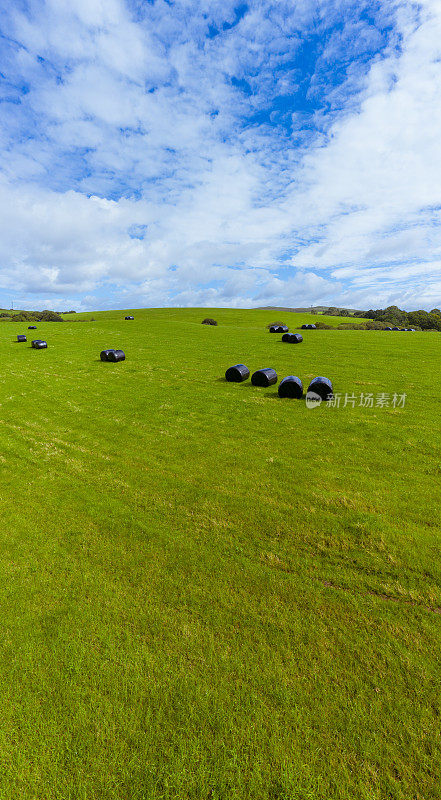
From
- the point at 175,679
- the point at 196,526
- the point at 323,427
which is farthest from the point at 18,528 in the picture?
the point at 323,427

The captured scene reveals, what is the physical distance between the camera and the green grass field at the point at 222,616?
3980 mm

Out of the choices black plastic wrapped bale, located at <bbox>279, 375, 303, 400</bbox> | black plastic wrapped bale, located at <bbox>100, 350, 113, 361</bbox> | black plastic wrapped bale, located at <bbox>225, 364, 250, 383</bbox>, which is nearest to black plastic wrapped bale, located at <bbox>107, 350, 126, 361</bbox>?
black plastic wrapped bale, located at <bbox>100, 350, 113, 361</bbox>

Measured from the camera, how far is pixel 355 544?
7.43m

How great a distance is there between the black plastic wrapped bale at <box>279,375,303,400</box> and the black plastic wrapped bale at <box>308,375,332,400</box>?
80cm

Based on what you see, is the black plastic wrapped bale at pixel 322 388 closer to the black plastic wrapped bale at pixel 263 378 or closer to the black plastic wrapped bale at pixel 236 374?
the black plastic wrapped bale at pixel 263 378

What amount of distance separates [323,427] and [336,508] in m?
6.19

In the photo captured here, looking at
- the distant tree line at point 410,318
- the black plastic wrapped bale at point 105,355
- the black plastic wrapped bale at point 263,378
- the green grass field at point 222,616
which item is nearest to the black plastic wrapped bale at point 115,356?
the black plastic wrapped bale at point 105,355

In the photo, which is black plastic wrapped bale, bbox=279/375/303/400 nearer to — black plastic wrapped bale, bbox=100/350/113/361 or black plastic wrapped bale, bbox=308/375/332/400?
black plastic wrapped bale, bbox=308/375/332/400

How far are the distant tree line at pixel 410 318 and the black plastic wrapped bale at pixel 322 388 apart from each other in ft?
267

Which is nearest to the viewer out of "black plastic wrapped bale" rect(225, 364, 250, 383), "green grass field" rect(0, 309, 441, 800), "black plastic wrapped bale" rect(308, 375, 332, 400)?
"green grass field" rect(0, 309, 441, 800)

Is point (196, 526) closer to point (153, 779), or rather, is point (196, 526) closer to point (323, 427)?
point (153, 779)

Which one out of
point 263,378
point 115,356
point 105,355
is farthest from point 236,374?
point 105,355

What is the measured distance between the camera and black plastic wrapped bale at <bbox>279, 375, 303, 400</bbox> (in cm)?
1836

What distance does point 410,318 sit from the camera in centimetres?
9669
